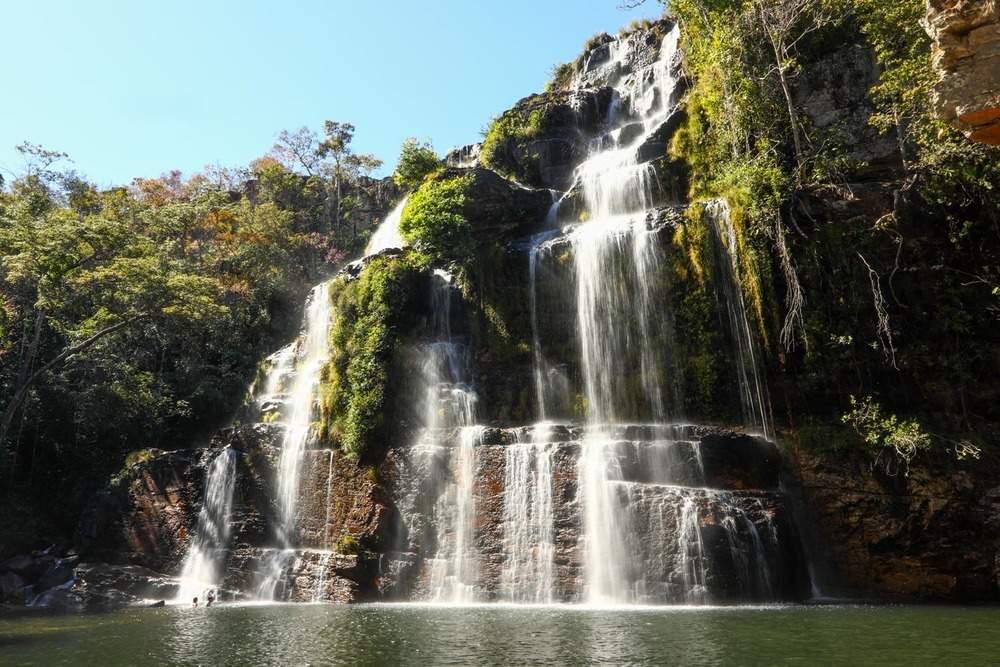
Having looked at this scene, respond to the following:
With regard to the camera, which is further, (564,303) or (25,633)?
(564,303)

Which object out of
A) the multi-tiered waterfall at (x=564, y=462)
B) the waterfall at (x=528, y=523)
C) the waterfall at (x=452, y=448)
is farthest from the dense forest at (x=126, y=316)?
the waterfall at (x=528, y=523)

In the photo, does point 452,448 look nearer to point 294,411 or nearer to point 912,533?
point 294,411

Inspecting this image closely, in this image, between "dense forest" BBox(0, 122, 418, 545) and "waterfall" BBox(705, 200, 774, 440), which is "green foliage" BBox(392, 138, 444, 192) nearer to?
"dense forest" BBox(0, 122, 418, 545)

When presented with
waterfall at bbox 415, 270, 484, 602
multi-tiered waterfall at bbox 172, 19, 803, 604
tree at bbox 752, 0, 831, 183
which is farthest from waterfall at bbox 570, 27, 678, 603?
tree at bbox 752, 0, 831, 183

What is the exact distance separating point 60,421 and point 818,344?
27.0m

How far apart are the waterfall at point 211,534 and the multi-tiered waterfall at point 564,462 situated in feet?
0.21

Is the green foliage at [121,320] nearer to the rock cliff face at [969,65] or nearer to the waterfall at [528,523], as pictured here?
the waterfall at [528,523]

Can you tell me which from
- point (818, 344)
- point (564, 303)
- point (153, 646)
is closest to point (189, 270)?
point (564, 303)

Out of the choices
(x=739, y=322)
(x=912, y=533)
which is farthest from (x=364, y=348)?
(x=912, y=533)

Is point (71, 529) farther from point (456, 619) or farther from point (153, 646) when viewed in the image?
point (456, 619)

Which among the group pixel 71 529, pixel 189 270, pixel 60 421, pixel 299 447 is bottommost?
pixel 71 529

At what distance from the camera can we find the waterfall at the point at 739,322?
18.0 metres

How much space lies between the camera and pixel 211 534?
2009 centimetres

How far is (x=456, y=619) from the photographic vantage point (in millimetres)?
12906
